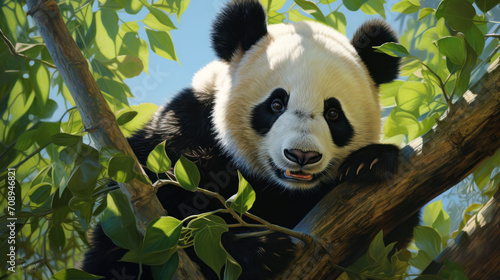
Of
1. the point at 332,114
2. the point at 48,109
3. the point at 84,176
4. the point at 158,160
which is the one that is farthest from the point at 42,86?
the point at 332,114

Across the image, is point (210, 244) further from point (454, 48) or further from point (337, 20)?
point (337, 20)

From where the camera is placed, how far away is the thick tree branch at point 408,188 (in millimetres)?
1629

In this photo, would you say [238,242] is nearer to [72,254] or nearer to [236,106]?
[236,106]

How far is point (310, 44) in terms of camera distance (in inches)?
85.4

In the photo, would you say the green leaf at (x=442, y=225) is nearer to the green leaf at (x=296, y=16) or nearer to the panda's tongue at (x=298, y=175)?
the panda's tongue at (x=298, y=175)

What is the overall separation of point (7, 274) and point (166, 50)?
118 centimetres

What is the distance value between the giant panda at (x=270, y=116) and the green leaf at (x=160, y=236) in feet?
2.02

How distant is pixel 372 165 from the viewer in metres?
1.74

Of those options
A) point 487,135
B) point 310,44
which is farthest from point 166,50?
point 487,135

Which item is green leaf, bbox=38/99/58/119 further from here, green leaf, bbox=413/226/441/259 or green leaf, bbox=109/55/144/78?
green leaf, bbox=413/226/441/259

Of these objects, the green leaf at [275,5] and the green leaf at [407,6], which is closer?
the green leaf at [407,6]

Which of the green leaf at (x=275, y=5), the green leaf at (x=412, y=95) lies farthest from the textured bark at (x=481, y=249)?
the green leaf at (x=275, y=5)

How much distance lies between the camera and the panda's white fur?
2.00m

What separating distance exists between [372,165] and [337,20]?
1052 mm
